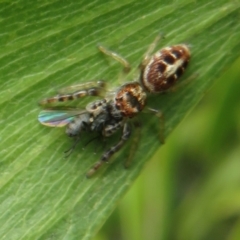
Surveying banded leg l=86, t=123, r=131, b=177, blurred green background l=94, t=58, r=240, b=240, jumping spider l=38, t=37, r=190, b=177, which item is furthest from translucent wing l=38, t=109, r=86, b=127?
blurred green background l=94, t=58, r=240, b=240

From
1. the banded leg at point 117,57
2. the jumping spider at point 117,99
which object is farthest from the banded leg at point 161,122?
the banded leg at point 117,57

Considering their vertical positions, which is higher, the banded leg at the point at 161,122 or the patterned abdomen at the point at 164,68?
the patterned abdomen at the point at 164,68

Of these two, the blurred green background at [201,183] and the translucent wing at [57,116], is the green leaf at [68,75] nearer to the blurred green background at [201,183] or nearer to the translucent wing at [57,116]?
the translucent wing at [57,116]

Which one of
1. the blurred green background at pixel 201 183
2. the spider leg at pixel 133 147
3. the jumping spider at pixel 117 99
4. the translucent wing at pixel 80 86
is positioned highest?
the translucent wing at pixel 80 86

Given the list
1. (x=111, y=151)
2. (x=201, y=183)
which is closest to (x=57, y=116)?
(x=111, y=151)

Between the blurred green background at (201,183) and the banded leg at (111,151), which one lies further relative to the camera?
the blurred green background at (201,183)

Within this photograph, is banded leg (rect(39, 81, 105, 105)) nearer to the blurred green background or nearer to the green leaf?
the green leaf
